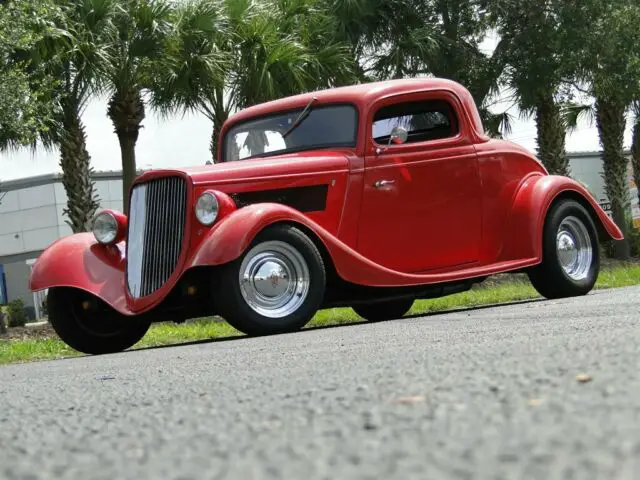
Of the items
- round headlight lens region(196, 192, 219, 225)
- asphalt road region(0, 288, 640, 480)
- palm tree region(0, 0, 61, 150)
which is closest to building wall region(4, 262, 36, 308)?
palm tree region(0, 0, 61, 150)

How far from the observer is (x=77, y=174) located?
18.1 metres

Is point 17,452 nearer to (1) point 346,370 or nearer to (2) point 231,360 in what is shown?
(1) point 346,370

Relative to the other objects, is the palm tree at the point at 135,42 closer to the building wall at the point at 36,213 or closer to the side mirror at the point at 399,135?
the side mirror at the point at 399,135

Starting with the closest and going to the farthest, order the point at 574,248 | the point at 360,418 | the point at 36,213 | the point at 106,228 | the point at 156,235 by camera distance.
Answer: the point at 360,418 < the point at 156,235 < the point at 106,228 < the point at 574,248 < the point at 36,213

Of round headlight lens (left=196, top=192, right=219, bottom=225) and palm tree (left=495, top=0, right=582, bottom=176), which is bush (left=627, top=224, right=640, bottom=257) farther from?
round headlight lens (left=196, top=192, right=219, bottom=225)

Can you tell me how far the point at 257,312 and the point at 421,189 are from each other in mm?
1927

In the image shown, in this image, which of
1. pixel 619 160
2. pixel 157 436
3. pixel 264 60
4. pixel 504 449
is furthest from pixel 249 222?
pixel 619 160

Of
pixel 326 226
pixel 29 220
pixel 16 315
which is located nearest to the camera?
pixel 326 226

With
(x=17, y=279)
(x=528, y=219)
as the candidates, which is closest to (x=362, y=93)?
(x=528, y=219)

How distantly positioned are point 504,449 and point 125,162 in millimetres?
17355

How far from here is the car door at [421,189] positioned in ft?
25.8

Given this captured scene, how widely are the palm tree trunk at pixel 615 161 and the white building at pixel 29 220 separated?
925cm

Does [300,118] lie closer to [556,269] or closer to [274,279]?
[274,279]

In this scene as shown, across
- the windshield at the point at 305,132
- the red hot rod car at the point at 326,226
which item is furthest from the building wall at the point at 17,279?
the windshield at the point at 305,132
